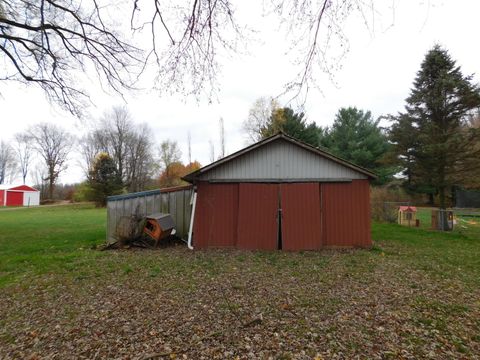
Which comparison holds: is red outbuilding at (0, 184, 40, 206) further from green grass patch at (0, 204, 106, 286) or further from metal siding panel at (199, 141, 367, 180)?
metal siding panel at (199, 141, 367, 180)

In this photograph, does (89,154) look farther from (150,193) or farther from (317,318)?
(317,318)

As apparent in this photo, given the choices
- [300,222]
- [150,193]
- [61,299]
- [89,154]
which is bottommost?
[61,299]

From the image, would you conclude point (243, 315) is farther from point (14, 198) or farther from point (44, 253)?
point (14, 198)

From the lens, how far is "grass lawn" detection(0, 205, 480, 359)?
3.21m

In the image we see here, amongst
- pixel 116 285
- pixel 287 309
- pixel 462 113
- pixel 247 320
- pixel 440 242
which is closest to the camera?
pixel 247 320

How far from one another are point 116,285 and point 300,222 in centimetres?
563

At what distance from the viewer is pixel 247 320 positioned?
381cm

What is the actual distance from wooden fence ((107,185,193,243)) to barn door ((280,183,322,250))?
3933mm

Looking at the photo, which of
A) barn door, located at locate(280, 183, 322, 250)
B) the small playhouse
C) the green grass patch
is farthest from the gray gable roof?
the small playhouse

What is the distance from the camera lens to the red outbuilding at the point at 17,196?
133ft

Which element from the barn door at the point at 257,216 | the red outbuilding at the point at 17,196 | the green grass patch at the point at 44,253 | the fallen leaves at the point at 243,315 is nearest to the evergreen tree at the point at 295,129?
the barn door at the point at 257,216

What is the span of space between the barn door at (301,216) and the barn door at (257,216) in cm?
29

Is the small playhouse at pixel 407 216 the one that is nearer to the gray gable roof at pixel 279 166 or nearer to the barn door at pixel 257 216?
the gray gable roof at pixel 279 166

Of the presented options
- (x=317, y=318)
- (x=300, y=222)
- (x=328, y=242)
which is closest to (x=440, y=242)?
(x=328, y=242)
